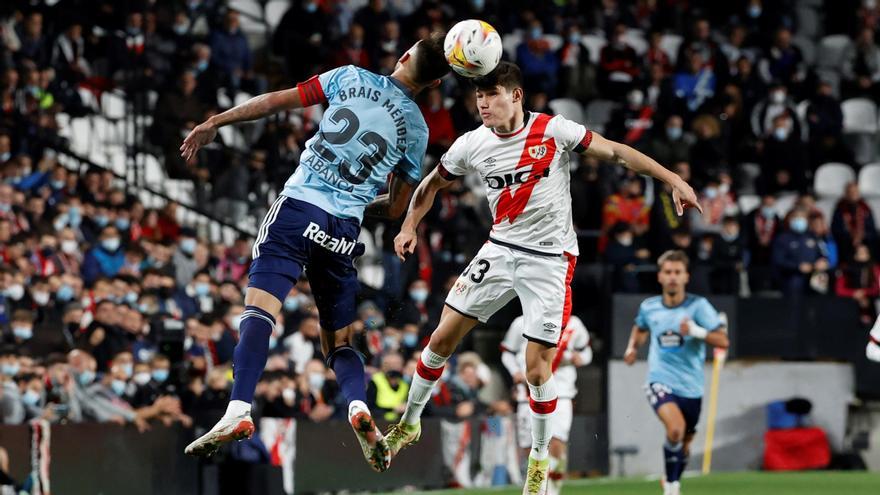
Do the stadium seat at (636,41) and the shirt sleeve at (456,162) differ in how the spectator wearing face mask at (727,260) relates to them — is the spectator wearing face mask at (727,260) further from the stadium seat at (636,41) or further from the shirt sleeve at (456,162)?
the shirt sleeve at (456,162)

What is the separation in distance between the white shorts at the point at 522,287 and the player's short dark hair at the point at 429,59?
1.46m

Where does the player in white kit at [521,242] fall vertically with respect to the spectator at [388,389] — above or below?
above

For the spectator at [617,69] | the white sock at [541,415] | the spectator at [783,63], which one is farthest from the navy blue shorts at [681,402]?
the spectator at [783,63]

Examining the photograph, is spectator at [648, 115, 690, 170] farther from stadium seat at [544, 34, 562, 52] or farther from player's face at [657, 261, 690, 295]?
player's face at [657, 261, 690, 295]

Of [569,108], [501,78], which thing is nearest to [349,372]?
[501,78]

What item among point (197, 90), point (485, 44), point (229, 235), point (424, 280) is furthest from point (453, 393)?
point (485, 44)

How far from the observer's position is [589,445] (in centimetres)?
2083

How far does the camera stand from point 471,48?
9.57 metres

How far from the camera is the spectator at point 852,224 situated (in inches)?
896

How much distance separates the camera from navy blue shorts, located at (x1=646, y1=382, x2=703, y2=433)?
15066 mm

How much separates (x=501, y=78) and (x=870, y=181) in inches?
621

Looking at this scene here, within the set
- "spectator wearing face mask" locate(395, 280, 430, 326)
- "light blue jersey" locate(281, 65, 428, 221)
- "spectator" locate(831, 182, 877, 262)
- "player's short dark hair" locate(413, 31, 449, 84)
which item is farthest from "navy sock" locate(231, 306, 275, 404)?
"spectator" locate(831, 182, 877, 262)

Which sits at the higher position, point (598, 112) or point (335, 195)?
point (598, 112)

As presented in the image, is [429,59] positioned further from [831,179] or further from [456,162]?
[831,179]
